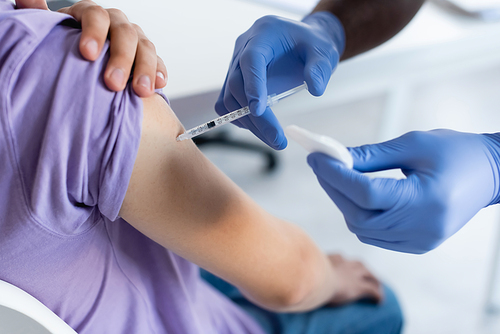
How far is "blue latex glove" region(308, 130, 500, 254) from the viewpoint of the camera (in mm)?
557

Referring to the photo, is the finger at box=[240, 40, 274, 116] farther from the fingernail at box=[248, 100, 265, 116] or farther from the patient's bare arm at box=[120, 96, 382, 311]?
the patient's bare arm at box=[120, 96, 382, 311]

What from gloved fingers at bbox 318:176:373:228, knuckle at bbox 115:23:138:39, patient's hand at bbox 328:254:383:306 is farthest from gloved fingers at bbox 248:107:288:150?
patient's hand at bbox 328:254:383:306

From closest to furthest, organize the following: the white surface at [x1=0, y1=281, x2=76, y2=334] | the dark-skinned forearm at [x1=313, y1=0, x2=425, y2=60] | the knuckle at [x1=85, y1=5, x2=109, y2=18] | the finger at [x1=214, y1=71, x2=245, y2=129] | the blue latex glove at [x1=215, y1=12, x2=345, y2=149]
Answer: the white surface at [x1=0, y1=281, x2=76, y2=334], the knuckle at [x1=85, y1=5, x2=109, y2=18], the blue latex glove at [x1=215, y1=12, x2=345, y2=149], the finger at [x1=214, y1=71, x2=245, y2=129], the dark-skinned forearm at [x1=313, y1=0, x2=425, y2=60]

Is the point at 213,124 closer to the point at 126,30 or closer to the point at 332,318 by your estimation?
the point at 126,30

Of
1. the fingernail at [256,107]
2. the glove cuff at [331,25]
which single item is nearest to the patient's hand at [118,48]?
the fingernail at [256,107]

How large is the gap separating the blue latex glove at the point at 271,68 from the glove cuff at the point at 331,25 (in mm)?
44

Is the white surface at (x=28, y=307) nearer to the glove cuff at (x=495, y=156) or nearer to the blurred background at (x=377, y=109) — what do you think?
the blurred background at (x=377, y=109)

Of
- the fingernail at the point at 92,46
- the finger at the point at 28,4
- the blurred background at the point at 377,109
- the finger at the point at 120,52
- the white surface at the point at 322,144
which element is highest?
the finger at the point at 28,4

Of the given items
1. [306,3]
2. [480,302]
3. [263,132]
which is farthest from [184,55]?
[480,302]

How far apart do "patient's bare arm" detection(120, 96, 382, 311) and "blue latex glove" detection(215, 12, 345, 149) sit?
109 mm

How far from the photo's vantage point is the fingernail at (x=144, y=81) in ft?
1.58

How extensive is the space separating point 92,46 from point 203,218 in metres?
0.25

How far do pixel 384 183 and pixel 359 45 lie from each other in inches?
22.4

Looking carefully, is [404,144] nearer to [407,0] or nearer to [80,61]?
[80,61]
